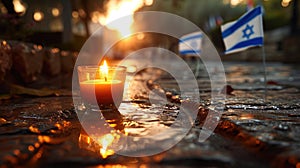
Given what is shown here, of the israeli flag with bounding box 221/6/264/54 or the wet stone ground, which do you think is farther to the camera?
the israeli flag with bounding box 221/6/264/54

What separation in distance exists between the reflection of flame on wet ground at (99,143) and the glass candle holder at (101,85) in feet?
1.57

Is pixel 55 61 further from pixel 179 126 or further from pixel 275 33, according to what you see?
pixel 275 33

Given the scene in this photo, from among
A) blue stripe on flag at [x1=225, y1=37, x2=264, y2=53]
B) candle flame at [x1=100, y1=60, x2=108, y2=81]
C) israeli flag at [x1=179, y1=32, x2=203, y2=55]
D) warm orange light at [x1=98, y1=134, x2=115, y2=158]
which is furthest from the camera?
israeli flag at [x1=179, y1=32, x2=203, y2=55]

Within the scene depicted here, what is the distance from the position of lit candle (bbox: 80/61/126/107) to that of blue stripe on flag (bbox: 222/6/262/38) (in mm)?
2641

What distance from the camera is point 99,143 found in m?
1.49

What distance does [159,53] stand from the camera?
36875mm

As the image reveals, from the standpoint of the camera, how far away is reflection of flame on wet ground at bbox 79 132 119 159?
1.37 m

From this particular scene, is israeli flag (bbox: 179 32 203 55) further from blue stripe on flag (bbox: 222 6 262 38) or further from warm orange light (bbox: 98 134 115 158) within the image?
warm orange light (bbox: 98 134 115 158)

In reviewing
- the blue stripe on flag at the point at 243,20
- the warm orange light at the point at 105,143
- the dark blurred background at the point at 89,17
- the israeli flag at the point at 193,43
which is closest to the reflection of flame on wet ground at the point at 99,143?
the warm orange light at the point at 105,143

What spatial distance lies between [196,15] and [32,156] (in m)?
39.4

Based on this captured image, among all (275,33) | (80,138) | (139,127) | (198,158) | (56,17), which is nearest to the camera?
(198,158)

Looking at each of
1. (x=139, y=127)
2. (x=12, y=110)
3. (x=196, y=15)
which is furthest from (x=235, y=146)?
(x=196, y=15)

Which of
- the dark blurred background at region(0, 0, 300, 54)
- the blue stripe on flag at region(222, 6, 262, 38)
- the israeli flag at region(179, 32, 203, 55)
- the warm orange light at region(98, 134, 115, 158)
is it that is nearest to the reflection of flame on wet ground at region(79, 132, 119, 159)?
the warm orange light at region(98, 134, 115, 158)

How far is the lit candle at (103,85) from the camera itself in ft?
6.82
